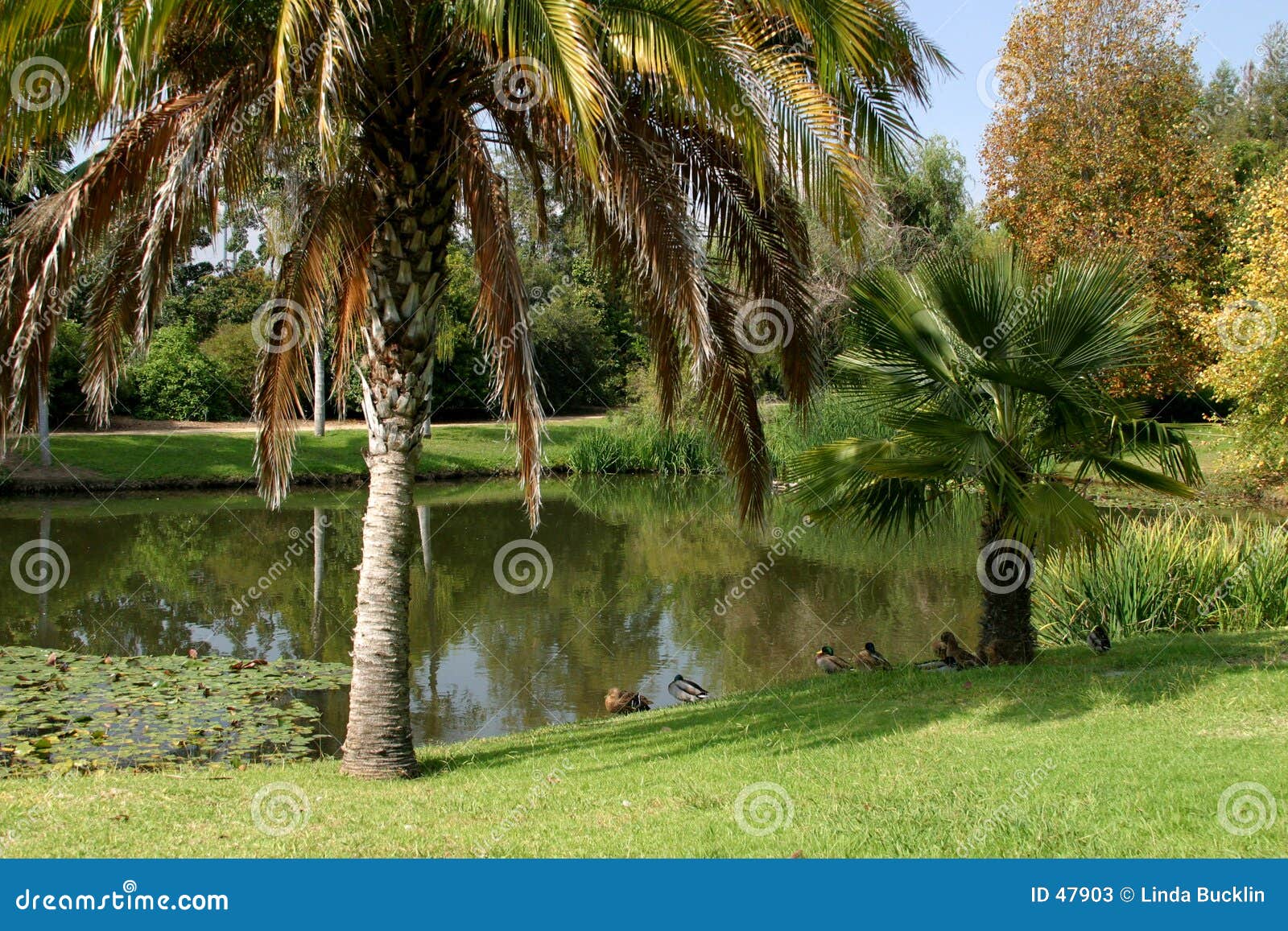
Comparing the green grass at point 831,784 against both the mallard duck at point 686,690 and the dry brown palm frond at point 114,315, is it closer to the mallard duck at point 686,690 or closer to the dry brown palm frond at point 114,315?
the mallard duck at point 686,690

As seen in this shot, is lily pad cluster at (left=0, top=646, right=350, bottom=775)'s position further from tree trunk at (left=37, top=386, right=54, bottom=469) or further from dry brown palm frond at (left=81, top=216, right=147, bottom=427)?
tree trunk at (left=37, top=386, right=54, bottom=469)

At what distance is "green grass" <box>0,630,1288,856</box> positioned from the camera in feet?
16.7

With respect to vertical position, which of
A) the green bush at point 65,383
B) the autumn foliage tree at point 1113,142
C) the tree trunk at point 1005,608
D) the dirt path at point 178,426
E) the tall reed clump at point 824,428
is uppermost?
the autumn foliage tree at point 1113,142

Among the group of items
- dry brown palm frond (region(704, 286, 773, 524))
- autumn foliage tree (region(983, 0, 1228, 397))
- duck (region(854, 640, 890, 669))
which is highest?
autumn foliage tree (region(983, 0, 1228, 397))

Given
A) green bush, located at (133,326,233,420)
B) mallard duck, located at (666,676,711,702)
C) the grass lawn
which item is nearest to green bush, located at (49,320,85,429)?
the grass lawn

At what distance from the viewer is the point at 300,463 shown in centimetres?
3133

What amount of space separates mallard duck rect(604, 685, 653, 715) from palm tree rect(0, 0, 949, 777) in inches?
123

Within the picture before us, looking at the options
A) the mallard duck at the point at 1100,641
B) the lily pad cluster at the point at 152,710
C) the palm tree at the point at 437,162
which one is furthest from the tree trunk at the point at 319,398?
the mallard duck at the point at 1100,641

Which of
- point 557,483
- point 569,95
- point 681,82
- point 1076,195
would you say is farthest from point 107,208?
point 557,483

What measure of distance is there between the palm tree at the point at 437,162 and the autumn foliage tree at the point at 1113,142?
1973 cm

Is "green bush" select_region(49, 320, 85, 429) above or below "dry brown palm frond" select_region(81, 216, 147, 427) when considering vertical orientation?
above

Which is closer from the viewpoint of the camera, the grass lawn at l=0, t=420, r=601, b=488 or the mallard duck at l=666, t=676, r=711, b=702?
the mallard duck at l=666, t=676, r=711, b=702

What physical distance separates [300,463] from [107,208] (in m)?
25.1

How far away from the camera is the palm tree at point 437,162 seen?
6215 mm
